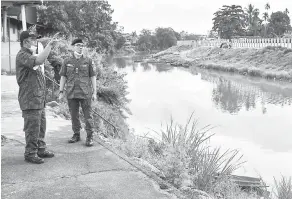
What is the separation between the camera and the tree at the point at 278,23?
8700 cm

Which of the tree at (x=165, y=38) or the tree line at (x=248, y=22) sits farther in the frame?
the tree at (x=165, y=38)

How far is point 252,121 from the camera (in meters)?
20.3

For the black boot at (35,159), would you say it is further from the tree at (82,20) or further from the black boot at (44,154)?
the tree at (82,20)

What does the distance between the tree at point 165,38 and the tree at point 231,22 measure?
47.4 meters

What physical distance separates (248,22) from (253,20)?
2.80m

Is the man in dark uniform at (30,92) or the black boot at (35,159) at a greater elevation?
the man in dark uniform at (30,92)

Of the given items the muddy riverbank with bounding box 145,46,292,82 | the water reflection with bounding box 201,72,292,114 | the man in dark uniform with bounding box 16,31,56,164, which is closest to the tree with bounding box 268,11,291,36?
the muddy riverbank with bounding box 145,46,292,82

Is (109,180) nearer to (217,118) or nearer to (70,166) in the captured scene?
(70,166)

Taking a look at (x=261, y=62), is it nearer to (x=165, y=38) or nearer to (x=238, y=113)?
(x=238, y=113)

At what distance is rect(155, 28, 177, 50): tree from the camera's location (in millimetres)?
145875

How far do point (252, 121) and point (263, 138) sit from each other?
3.98 meters

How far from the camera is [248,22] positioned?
103 metres

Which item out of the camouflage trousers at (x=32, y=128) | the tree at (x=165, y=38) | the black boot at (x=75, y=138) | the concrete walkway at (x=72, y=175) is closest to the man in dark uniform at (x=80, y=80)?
the black boot at (x=75, y=138)

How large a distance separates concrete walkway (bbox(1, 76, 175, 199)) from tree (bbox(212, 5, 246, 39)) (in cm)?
8788
